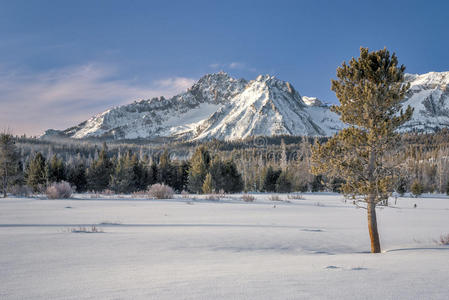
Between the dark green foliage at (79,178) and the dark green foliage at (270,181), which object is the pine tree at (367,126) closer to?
the dark green foliage at (270,181)

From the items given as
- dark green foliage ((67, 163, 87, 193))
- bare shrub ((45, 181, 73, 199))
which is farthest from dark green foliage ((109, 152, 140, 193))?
bare shrub ((45, 181, 73, 199))

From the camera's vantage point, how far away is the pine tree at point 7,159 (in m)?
32.0

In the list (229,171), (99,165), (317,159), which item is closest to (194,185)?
(229,171)

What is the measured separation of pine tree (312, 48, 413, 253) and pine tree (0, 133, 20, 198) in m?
34.5

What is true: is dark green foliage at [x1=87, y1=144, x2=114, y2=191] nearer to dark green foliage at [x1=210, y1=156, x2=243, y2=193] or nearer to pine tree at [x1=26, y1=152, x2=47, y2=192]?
pine tree at [x1=26, y1=152, x2=47, y2=192]

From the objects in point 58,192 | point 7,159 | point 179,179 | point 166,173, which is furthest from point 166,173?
point 58,192

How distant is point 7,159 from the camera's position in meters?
32.4

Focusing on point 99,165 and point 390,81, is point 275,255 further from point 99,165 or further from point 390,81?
point 99,165

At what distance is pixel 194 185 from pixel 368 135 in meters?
40.4

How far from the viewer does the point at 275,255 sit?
6379 millimetres

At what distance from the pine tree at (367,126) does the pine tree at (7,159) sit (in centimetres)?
3450

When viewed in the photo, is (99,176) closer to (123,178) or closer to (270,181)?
(123,178)

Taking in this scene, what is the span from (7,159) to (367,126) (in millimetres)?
35944

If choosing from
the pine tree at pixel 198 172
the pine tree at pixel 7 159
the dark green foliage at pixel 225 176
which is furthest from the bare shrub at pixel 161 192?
the dark green foliage at pixel 225 176
